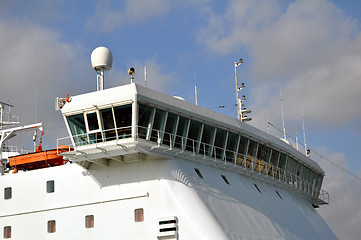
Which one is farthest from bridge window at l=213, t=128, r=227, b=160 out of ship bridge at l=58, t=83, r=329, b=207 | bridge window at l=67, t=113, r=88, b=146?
bridge window at l=67, t=113, r=88, b=146

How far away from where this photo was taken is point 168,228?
2541cm

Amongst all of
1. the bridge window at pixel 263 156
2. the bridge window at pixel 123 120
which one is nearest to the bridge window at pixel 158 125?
the bridge window at pixel 123 120

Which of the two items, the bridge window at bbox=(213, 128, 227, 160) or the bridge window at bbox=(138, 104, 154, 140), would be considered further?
the bridge window at bbox=(213, 128, 227, 160)

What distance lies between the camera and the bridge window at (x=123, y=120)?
85.7 ft

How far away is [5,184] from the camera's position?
31.4m

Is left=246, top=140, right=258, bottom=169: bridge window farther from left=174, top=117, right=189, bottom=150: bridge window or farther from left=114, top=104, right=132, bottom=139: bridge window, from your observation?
left=114, top=104, right=132, bottom=139: bridge window

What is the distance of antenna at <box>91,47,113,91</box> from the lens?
29.6 meters

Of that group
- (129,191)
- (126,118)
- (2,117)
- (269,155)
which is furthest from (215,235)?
(2,117)

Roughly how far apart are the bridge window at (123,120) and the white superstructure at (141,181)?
48mm

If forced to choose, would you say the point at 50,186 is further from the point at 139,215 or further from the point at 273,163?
the point at 273,163

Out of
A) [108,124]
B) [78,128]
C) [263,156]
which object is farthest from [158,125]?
[263,156]

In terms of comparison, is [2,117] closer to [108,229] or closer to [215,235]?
[108,229]

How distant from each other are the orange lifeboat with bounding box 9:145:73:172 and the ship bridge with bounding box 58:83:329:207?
5623 mm

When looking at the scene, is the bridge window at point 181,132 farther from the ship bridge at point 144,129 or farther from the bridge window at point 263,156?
the bridge window at point 263,156
